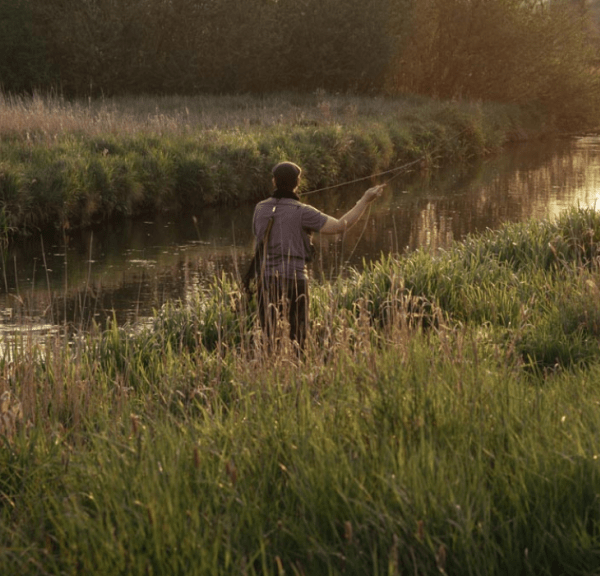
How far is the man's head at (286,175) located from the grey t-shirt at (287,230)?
4.1 inches

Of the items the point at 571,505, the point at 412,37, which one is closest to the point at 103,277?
the point at 571,505

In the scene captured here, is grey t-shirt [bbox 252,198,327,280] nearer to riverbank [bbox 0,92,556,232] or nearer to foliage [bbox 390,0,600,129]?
riverbank [bbox 0,92,556,232]

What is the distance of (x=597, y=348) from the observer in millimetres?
6148

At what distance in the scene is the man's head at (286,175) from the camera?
7.22 meters

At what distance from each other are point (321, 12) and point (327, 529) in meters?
38.2

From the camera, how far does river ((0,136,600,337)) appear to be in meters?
10.9

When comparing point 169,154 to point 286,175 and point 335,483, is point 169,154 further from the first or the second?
point 335,483

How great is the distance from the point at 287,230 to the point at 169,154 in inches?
463

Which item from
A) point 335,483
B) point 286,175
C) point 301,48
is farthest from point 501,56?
point 335,483

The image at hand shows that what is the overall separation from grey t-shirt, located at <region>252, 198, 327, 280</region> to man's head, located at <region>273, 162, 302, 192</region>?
0.10 metres

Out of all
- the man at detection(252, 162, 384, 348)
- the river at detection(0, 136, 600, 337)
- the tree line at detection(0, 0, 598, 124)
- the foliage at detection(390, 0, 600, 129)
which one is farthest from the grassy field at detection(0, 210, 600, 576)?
the foliage at detection(390, 0, 600, 129)

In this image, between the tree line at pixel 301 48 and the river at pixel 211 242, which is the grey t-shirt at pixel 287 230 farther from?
the tree line at pixel 301 48

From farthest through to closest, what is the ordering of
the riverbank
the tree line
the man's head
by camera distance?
the tree line
the riverbank
the man's head

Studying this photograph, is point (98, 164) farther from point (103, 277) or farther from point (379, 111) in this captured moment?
point (379, 111)
